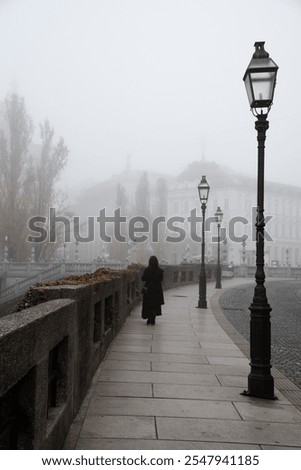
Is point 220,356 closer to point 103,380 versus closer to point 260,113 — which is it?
point 103,380

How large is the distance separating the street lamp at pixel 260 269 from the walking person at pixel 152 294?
6.24m

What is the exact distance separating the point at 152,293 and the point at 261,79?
7.21 m

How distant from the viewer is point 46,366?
375 centimetres

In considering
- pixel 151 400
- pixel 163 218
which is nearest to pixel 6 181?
pixel 163 218

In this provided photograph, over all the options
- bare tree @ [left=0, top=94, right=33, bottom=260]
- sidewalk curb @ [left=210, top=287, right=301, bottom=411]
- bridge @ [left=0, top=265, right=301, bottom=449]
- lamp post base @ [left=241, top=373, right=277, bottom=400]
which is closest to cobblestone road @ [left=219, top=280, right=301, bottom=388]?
sidewalk curb @ [left=210, top=287, right=301, bottom=411]

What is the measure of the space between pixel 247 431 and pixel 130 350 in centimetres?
463

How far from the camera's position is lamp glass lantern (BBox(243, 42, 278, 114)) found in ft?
23.0

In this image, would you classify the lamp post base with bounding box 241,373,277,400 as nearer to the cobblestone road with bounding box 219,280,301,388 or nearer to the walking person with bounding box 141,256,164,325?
the cobblestone road with bounding box 219,280,301,388

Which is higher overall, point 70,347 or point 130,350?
point 70,347

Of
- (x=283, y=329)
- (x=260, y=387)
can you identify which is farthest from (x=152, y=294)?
(x=260, y=387)

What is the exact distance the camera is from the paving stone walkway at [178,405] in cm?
475

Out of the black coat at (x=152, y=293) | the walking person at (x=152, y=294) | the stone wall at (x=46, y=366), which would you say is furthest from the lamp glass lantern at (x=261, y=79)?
the black coat at (x=152, y=293)

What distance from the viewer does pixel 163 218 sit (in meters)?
81.8
